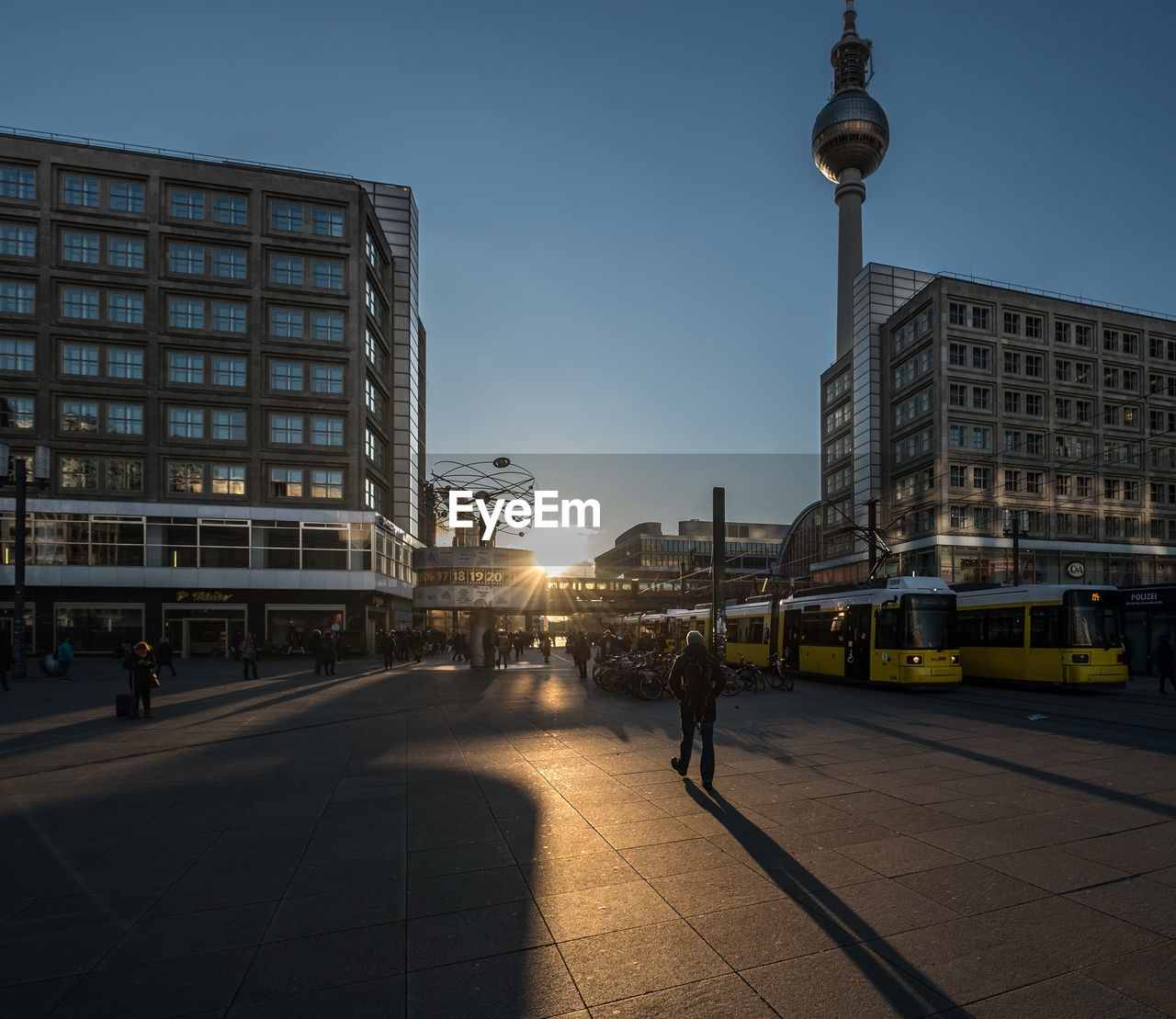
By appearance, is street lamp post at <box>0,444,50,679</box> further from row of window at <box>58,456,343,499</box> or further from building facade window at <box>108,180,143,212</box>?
building facade window at <box>108,180,143,212</box>

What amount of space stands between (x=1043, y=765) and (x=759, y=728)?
485 cm

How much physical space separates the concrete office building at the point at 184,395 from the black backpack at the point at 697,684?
38106mm

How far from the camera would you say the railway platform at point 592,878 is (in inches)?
164

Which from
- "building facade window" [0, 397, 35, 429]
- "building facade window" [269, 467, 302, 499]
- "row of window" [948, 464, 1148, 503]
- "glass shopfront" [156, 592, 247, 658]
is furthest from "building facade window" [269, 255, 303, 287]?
"row of window" [948, 464, 1148, 503]

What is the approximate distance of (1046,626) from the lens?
2102 cm

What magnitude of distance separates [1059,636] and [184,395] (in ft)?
138

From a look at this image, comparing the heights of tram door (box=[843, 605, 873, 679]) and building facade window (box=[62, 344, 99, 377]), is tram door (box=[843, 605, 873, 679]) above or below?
below

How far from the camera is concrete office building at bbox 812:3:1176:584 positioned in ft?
186

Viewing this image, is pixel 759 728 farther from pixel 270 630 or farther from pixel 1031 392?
pixel 1031 392

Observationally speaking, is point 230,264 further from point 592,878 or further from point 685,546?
point 685,546

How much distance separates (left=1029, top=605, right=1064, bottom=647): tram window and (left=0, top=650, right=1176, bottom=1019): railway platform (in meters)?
8.54

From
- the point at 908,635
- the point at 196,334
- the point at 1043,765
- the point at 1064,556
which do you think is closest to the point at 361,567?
the point at 196,334

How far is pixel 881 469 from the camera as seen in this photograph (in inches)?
2586

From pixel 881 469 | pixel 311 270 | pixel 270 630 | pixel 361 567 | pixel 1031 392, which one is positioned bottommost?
pixel 270 630
